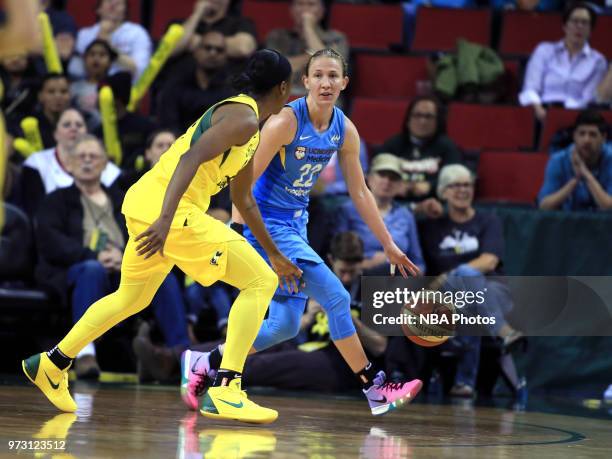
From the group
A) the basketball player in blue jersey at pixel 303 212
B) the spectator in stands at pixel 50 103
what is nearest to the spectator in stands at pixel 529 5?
the spectator in stands at pixel 50 103

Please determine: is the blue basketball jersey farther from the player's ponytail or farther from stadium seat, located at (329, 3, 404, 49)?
stadium seat, located at (329, 3, 404, 49)

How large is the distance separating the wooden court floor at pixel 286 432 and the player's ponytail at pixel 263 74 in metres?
1.46

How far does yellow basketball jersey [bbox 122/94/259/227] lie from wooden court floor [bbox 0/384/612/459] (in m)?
0.90

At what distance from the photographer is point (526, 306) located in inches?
321

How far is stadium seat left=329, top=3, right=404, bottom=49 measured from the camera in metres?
11.0

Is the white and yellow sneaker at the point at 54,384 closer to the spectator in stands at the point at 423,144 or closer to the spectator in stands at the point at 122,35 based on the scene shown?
the spectator in stands at the point at 423,144

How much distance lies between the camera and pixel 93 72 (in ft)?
32.4

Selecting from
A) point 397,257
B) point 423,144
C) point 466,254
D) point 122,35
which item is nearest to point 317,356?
point 466,254

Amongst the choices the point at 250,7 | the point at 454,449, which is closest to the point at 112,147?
the point at 250,7

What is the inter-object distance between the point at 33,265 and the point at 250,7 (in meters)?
3.84

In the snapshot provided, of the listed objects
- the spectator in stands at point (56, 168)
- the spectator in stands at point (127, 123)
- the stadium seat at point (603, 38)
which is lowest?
the spectator in stands at point (56, 168)

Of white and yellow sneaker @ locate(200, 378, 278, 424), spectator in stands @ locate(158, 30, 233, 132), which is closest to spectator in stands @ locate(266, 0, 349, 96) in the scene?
spectator in stands @ locate(158, 30, 233, 132)

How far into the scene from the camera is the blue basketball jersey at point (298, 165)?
18.6ft

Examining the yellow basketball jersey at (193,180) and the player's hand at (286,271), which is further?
the player's hand at (286,271)
